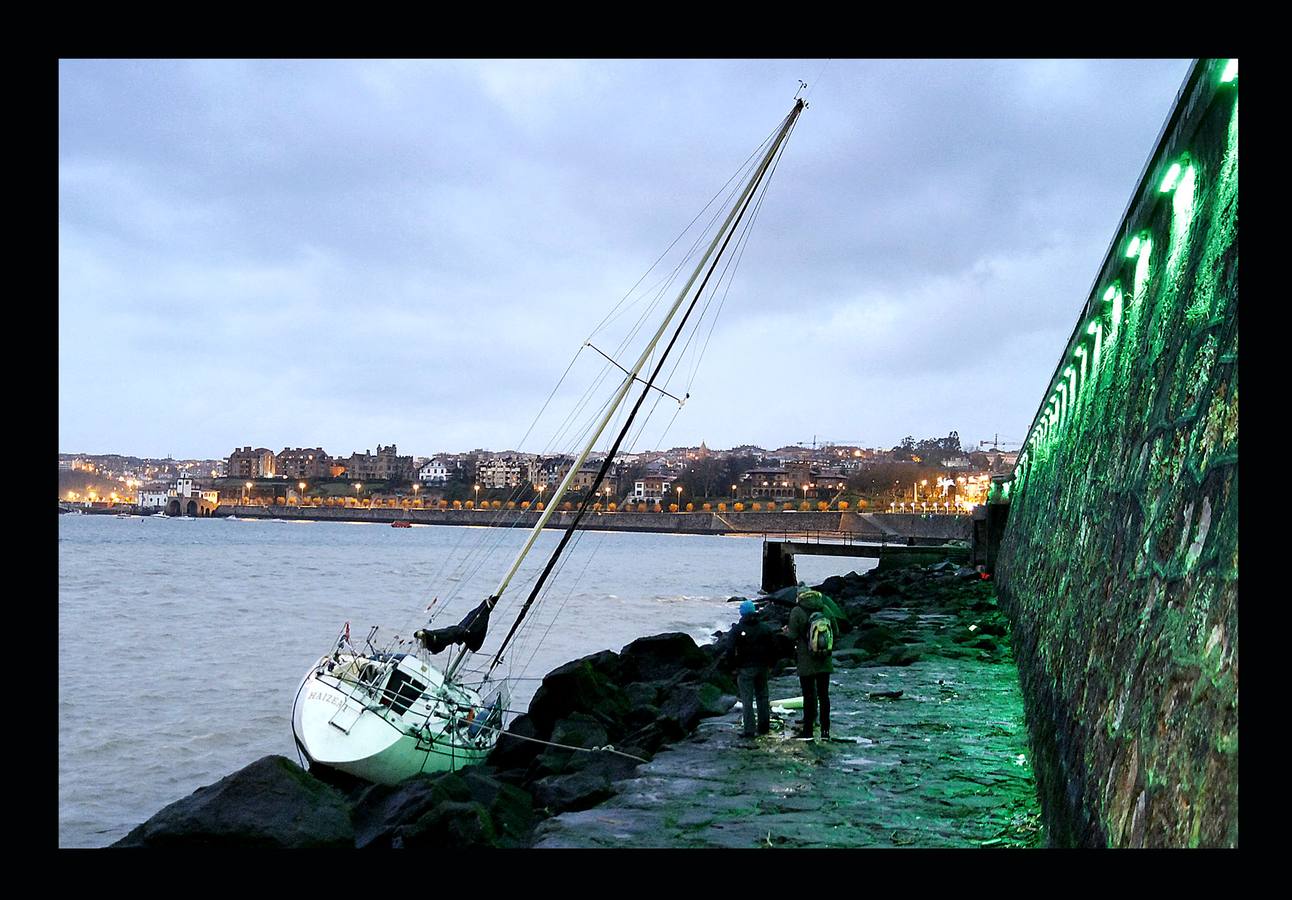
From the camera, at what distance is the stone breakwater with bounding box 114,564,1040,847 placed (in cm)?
785

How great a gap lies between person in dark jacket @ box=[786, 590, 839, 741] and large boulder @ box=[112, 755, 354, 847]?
4.82 meters

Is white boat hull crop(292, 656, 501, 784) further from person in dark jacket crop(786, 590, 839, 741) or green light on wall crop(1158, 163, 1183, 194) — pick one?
green light on wall crop(1158, 163, 1183, 194)

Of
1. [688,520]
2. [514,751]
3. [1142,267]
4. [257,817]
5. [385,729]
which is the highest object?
[1142,267]

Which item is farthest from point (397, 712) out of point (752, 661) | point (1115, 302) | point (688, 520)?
point (688, 520)

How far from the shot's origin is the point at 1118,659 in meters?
5.30

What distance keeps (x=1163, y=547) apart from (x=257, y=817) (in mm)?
6895

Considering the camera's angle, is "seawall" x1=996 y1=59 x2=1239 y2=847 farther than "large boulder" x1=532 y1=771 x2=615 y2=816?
No

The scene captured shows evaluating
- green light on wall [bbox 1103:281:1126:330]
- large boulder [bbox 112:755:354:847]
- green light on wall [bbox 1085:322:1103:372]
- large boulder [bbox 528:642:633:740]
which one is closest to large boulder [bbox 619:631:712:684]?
large boulder [bbox 528:642:633:740]

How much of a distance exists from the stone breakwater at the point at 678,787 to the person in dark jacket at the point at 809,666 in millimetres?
326

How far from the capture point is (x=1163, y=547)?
4762mm

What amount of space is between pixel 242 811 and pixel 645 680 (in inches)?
440

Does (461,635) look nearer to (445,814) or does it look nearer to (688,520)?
(445,814)
